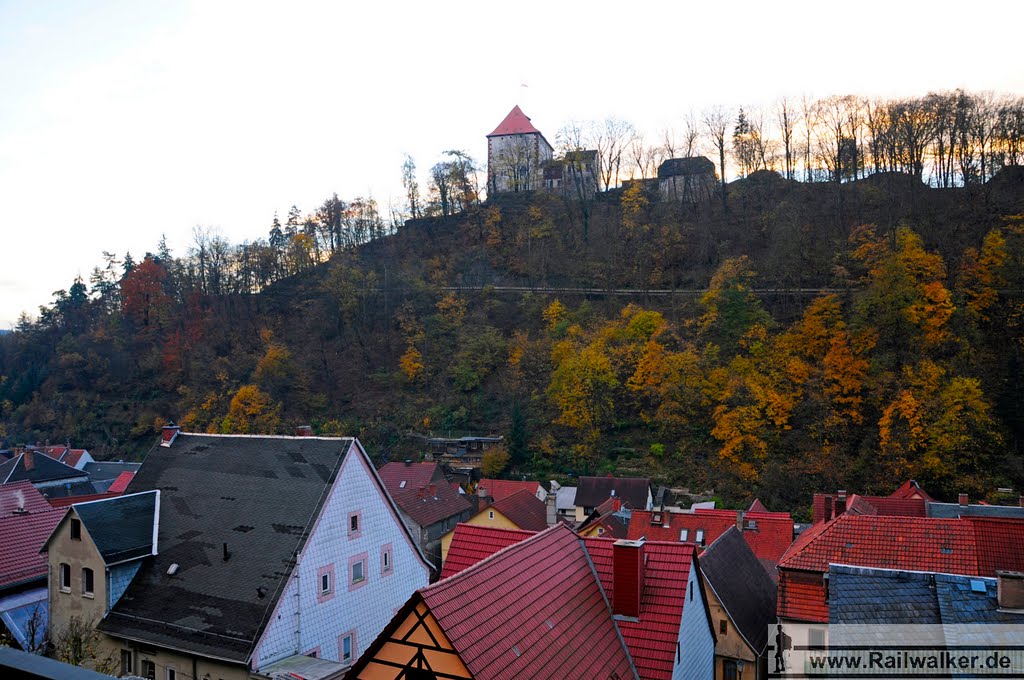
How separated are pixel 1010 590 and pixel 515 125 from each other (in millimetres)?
82517

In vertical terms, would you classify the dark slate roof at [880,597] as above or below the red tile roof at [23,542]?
above

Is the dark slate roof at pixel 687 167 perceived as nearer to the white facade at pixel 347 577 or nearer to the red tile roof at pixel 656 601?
the white facade at pixel 347 577

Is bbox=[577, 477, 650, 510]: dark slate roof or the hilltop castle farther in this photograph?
the hilltop castle

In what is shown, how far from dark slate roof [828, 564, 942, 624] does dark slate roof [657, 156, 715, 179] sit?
6126cm

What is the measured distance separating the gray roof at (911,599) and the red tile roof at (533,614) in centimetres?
369

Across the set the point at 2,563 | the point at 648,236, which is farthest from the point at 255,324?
the point at 2,563

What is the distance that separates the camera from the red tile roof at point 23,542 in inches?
698

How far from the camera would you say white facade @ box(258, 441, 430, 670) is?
50.5 ft

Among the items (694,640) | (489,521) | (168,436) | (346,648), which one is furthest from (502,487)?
(694,640)

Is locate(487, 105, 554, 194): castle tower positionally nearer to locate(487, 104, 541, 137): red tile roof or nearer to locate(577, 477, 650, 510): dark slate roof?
locate(487, 104, 541, 137): red tile roof

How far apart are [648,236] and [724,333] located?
1772 centimetres

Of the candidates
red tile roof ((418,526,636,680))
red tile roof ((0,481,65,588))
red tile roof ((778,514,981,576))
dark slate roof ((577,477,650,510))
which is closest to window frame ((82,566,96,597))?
red tile roof ((0,481,65,588))

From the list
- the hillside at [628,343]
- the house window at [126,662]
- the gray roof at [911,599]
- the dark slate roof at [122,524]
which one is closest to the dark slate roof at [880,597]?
the gray roof at [911,599]

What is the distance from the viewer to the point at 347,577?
682 inches
